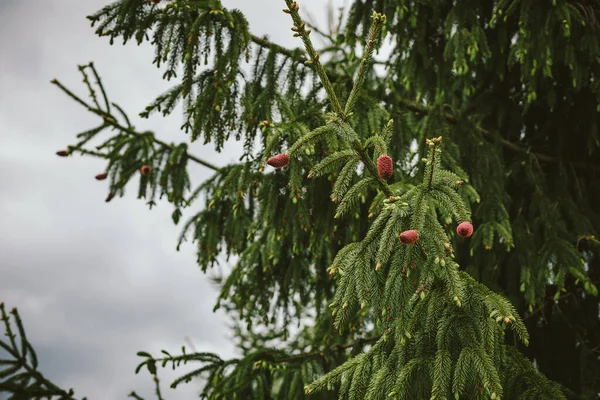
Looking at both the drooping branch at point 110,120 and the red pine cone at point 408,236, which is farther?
the drooping branch at point 110,120

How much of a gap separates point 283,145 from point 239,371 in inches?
56.3

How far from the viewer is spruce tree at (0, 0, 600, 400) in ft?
5.44

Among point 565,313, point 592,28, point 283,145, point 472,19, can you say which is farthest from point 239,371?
point 592,28

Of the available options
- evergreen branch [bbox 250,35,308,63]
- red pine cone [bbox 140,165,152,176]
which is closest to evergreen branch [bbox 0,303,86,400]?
red pine cone [bbox 140,165,152,176]

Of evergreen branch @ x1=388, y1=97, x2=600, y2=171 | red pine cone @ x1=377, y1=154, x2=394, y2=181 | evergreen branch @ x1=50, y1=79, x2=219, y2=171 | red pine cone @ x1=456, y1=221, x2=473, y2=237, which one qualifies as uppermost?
evergreen branch @ x1=50, y1=79, x2=219, y2=171

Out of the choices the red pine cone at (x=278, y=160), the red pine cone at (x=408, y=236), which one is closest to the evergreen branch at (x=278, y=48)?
the red pine cone at (x=278, y=160)

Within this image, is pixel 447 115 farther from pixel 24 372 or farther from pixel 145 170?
pixel 24 372

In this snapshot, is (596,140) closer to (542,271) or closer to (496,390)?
(542,271)

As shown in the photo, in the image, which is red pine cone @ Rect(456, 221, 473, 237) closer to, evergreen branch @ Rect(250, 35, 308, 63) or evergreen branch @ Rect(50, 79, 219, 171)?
evergreen branch @ Rect(250, 35, 308, 63)

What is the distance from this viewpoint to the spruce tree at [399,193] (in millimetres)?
1658

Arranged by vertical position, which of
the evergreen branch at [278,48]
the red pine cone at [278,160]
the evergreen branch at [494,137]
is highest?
the evergreen branch at [278,48]

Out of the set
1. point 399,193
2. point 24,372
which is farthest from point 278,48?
point 24,372

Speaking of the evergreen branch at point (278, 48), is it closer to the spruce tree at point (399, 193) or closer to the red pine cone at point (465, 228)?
the spruce tree at point (399, 193)

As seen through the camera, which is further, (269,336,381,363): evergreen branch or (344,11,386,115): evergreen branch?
(269,336,381,363): evergreen branch
